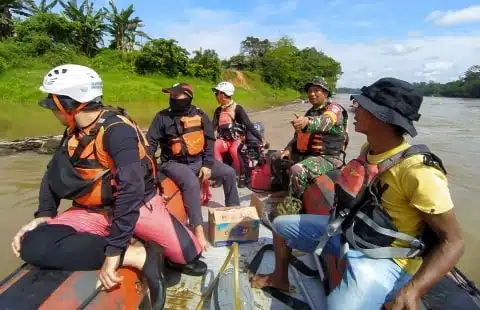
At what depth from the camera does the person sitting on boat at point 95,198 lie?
1.83 m

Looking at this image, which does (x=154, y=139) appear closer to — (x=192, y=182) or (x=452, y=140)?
(x=192, y=182)

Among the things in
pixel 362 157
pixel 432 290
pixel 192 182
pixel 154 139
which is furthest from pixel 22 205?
pixel 432 290

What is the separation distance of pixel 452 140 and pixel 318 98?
1178 cm

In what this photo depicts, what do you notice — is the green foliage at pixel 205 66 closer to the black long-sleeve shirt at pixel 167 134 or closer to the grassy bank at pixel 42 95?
the grassy bank at pixel 42 95

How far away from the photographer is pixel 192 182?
3076 mm

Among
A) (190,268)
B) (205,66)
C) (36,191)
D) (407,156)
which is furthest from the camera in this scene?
(205,66)

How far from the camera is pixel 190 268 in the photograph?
2584mm

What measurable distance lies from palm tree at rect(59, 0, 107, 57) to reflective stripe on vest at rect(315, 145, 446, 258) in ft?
87.8

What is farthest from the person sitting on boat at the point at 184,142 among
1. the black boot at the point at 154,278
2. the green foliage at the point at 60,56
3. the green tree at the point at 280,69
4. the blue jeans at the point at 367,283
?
the green tree at the point at 280,69

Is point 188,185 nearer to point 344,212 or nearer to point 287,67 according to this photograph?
point 344,212

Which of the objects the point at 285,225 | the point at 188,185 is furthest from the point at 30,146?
the point at 285,225

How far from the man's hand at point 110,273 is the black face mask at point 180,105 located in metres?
1.77

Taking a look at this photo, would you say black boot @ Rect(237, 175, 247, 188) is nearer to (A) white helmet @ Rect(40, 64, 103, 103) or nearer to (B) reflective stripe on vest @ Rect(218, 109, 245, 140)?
(B) reflective stripe on vest @ Rect(218, 109, 245, 140)

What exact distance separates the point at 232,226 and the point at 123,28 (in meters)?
28.1
